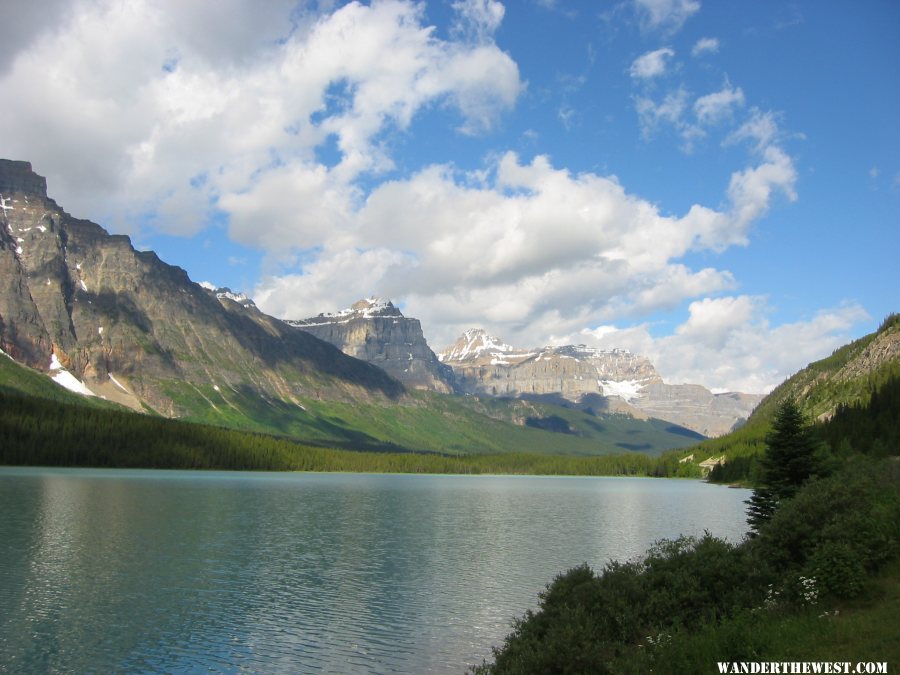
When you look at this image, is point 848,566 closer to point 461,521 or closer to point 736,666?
point 736,666

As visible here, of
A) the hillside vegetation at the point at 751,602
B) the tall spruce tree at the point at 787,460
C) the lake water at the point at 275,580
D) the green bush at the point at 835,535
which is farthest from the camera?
the tall spruce tree at the point at 787,460

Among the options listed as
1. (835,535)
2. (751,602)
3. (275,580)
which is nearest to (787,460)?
(835,535)

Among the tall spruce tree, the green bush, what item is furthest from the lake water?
the green bush

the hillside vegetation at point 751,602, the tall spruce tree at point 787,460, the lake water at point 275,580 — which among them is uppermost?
the tall spruce tree at point 787,460

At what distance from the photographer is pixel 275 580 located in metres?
52.9

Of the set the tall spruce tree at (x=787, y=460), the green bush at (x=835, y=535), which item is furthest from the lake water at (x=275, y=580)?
the green bush at (x=835, y=535)

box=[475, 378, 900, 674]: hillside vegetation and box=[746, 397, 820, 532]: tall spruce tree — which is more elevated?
box=[746, 397, 820, 532]: tall spruce tree

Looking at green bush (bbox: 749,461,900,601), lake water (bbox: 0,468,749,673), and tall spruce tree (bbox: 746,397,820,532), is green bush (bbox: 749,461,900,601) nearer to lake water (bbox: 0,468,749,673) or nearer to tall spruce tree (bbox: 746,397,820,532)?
lake water (bbox: 0,468,749,673)

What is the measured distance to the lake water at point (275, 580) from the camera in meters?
35.6

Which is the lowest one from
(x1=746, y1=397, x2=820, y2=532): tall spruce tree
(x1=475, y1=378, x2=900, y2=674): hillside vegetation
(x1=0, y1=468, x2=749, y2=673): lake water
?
(x1=0, y1=468, x2=749, y2=673): lake water

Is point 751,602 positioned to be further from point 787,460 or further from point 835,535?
point 787,460

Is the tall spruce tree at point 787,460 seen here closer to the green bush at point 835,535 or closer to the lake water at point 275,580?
the lake water at point 275,580

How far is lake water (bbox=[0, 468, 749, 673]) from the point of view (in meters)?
35.6

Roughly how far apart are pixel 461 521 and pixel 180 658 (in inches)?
2588
